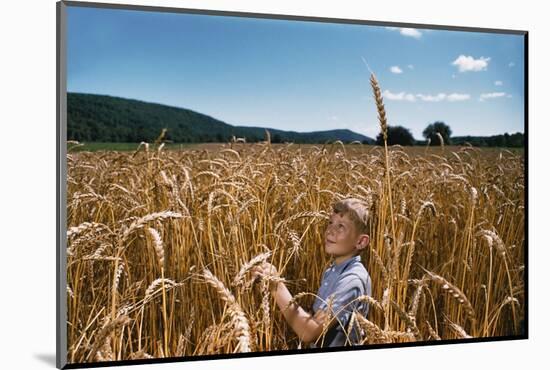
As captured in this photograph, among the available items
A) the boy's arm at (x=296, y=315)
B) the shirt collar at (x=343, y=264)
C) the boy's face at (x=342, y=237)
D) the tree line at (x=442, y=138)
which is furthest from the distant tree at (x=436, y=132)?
the boy's arm at (x=296, y=315)

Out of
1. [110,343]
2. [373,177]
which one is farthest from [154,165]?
[373,177]

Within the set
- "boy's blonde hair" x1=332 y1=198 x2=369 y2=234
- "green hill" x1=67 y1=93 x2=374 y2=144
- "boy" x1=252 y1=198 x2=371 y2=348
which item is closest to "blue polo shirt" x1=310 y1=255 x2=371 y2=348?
"boy" x1=252 y1=198 x2=371 y2=348

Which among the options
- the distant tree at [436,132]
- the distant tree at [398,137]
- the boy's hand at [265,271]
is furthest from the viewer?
the distant tree at [436,132]

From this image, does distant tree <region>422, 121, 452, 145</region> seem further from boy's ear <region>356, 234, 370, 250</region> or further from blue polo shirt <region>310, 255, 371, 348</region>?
blue polo shirt <region>310, 255, 371, 348</region>

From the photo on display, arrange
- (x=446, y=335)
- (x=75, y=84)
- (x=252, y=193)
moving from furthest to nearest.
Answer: (x=446, y=335) < (x=252, y=193) < (x=75, y=84)

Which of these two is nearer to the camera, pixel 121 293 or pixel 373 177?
pixel 121 293

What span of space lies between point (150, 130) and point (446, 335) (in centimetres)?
173

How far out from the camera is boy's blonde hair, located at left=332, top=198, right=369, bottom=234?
4215 mm

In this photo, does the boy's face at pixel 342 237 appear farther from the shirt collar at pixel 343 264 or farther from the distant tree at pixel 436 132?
the distant tree at pixel 436 132

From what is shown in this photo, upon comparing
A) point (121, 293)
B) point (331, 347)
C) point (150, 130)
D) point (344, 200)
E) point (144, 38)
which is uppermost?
point (144, 38)

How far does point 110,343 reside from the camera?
150 inches

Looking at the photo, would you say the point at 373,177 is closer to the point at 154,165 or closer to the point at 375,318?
the point at 375,318

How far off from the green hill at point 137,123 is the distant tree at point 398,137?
20.9 inches

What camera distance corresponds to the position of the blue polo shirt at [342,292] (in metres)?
4.14
